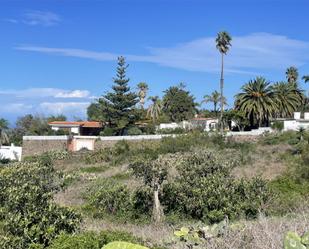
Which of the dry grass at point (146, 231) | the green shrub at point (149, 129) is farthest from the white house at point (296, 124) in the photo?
the dry grass at point (146, 231)

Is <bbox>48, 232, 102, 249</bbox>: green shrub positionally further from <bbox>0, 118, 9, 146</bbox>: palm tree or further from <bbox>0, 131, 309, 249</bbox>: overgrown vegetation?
<bbox>0, 118, 9, 146</bbox>: palm tree

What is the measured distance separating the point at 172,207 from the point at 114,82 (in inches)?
1774

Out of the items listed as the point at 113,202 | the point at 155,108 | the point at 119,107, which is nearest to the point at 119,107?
the point at 119,107

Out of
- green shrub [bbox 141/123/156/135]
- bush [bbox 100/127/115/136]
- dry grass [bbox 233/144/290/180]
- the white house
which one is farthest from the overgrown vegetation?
green shrub [bbox 141/123/156/135]

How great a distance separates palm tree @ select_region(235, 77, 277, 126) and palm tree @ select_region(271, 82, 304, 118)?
113cm

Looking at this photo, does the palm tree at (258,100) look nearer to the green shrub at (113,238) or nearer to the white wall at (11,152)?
the white wall at (11,152)

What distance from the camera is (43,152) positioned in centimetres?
5241

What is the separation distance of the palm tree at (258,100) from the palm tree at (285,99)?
1.13 meters

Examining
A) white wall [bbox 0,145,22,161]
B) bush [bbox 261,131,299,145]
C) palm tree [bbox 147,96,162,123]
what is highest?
palm tree [bbox 147,96,162,123]

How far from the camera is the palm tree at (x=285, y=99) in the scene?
5609cm

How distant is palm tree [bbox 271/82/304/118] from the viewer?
5609 centimetres

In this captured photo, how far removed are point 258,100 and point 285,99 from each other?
5.39m

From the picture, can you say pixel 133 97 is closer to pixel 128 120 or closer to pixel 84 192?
pixel 128 120

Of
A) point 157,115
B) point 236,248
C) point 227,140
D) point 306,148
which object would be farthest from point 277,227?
point 157,115
